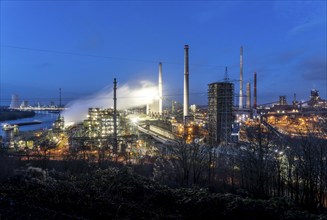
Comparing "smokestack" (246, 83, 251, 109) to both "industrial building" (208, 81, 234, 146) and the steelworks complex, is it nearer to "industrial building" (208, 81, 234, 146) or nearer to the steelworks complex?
the steelworks complex

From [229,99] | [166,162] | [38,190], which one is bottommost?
[166,162]

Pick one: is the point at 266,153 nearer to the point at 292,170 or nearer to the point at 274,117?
the point at 292,170

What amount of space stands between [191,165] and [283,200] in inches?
139

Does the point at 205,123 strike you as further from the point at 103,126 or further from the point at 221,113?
the point at 103,126

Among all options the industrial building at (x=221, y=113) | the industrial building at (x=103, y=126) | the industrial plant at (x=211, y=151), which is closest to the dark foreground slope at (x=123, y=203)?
the industrial plant at (x=211, y=151)

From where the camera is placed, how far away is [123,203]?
312 cm

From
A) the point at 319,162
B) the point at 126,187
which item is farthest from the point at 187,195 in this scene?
the point at 319,162

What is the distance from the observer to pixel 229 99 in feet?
48.3

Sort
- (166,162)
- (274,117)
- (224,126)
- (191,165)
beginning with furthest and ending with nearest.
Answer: (274,117) → (224,126) → (166,162) → (191,165)

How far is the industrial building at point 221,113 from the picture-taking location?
47.0ft

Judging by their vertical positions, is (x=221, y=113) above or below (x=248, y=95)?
below

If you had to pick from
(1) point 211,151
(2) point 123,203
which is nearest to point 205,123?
(1) point 211,151

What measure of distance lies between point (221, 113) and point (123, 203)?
11981 millimetres

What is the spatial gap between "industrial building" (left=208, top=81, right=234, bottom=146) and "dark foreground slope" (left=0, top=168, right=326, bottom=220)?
10.8m
